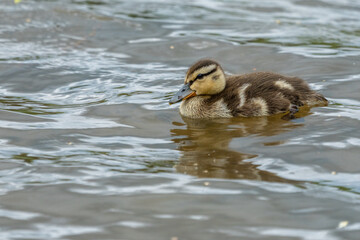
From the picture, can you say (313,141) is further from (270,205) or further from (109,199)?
(109,199)

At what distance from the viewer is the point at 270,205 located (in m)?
4.14

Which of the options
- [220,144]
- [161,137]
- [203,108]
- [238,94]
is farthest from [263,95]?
[161,137]

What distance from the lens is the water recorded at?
4023 millimetres

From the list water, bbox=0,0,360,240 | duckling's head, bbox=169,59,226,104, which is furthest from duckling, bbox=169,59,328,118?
water, bbox=0,0,360,240

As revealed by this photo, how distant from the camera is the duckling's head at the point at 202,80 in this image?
240 inches

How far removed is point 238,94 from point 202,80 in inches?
14.0

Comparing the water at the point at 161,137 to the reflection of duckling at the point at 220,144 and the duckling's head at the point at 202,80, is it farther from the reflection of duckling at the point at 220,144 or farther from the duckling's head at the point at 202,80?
the duckling's head at the point at 202,80

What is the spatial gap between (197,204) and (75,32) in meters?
5.91

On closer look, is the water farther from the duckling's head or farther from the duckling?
the duckling's head

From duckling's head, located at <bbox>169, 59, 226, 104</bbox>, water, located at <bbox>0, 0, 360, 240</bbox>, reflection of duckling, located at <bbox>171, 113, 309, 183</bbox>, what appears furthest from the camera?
duckling's head, located at <bbox>169, 59, 226, 104</bbox>

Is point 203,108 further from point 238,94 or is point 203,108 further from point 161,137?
point 161,137

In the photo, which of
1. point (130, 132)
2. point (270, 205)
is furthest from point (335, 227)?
point (130, 132)

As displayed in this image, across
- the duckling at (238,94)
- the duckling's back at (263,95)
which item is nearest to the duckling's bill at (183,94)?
the duckling at (238,94)

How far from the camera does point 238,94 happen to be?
616 cm
